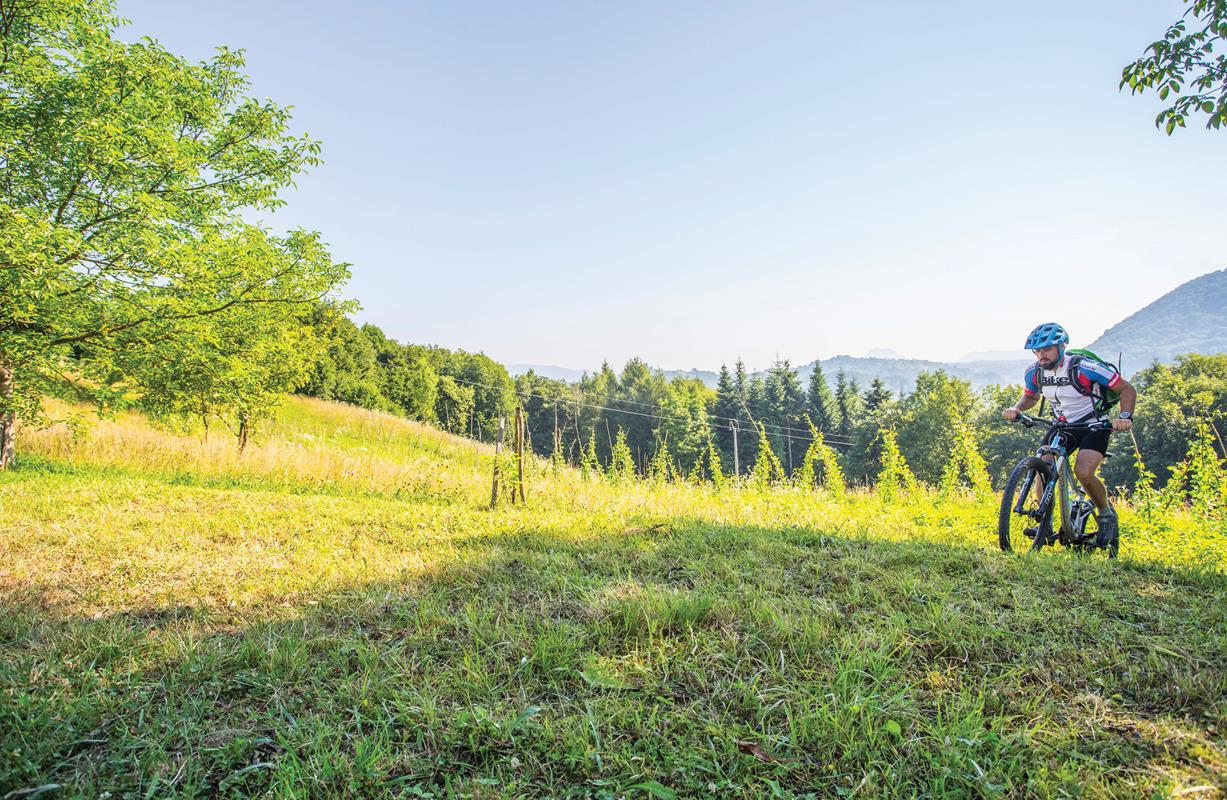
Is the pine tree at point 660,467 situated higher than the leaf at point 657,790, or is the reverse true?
the pine tree at point 660,467

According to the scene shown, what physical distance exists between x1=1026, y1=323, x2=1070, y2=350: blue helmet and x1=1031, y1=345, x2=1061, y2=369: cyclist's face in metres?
0.03

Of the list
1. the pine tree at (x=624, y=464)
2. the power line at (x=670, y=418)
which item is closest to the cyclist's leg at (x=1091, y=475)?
the pine tree at (x=624, y=464)

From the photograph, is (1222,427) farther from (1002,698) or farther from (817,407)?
(1002,698)

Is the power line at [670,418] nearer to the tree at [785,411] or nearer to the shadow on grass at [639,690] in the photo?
the tree at [785,411]

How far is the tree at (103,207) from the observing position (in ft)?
19.5

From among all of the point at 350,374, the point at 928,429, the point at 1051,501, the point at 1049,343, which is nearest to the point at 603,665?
the point at 1051,501

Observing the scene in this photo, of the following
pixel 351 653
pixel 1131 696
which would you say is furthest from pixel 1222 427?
pixel 351 653

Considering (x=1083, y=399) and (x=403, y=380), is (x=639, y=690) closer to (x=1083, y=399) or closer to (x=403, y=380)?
(x=1083, y=399)

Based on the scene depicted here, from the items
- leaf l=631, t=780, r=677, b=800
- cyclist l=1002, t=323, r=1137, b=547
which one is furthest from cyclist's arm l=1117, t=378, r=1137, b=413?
leaf l=631, t=780, r=677, b=800

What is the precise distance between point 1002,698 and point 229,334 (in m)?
10.8

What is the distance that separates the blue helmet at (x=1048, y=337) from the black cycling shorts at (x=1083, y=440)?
2.48 feet

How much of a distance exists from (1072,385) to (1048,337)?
1.47 feet

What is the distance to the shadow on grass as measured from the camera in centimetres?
180

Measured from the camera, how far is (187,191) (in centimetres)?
753
